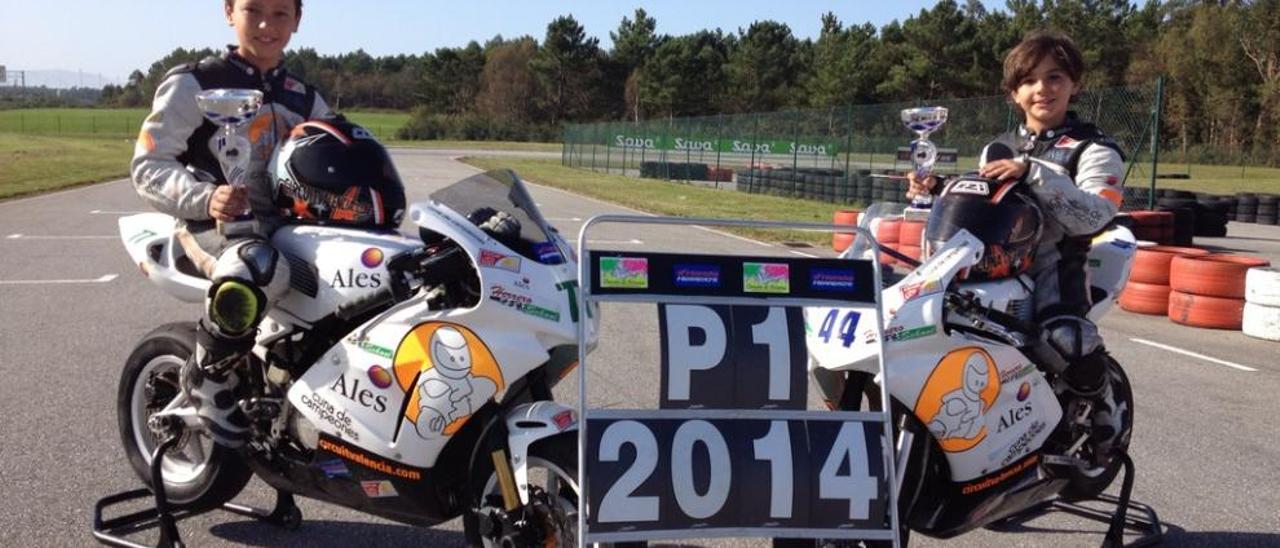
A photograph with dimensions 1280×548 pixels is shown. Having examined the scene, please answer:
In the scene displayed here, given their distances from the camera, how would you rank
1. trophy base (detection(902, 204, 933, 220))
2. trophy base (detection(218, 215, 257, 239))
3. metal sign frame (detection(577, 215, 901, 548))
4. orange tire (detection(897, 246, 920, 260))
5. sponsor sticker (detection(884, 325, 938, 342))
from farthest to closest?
orange tire (detection(897, 246, 920, 260)), trophy base (detection(902, 204, 933, 220)), trophy base (detection(218, 215, 257, 239)), sponsor sticker (detection(884, 325, 938, 342)), metal sign frame (detection(577, 215, 901, 548))

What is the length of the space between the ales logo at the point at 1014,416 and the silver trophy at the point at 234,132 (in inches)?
106

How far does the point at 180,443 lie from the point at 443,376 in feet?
5.16

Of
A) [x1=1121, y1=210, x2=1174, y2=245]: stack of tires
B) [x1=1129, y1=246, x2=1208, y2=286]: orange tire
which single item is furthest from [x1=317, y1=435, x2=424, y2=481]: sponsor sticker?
[x1=1121, y1=210, x2=1174, y2=245]: stack of tires

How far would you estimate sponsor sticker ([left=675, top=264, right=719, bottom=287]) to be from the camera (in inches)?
133

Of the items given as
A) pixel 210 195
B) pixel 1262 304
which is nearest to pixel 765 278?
pixel 210 195

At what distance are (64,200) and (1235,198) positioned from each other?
24172mm

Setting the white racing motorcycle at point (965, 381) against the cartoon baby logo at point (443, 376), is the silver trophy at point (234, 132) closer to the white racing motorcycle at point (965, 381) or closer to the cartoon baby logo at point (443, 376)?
the cartoon baby logo at point (443, 376)

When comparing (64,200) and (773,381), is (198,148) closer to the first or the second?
(773,381)

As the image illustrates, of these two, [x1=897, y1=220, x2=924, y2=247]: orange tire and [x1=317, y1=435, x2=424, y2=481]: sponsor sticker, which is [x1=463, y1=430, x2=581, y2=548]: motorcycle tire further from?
[x1=897, y1=220, x2=924, y2=247]: orange tire

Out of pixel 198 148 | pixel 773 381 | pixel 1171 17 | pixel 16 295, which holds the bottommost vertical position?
pixel 16 295

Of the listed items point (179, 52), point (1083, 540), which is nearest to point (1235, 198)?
point (1083, 540)

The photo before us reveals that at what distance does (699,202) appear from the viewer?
2730 centimetres

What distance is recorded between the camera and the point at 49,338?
27.5 ft

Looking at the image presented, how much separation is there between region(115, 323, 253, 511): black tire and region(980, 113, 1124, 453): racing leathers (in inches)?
120
